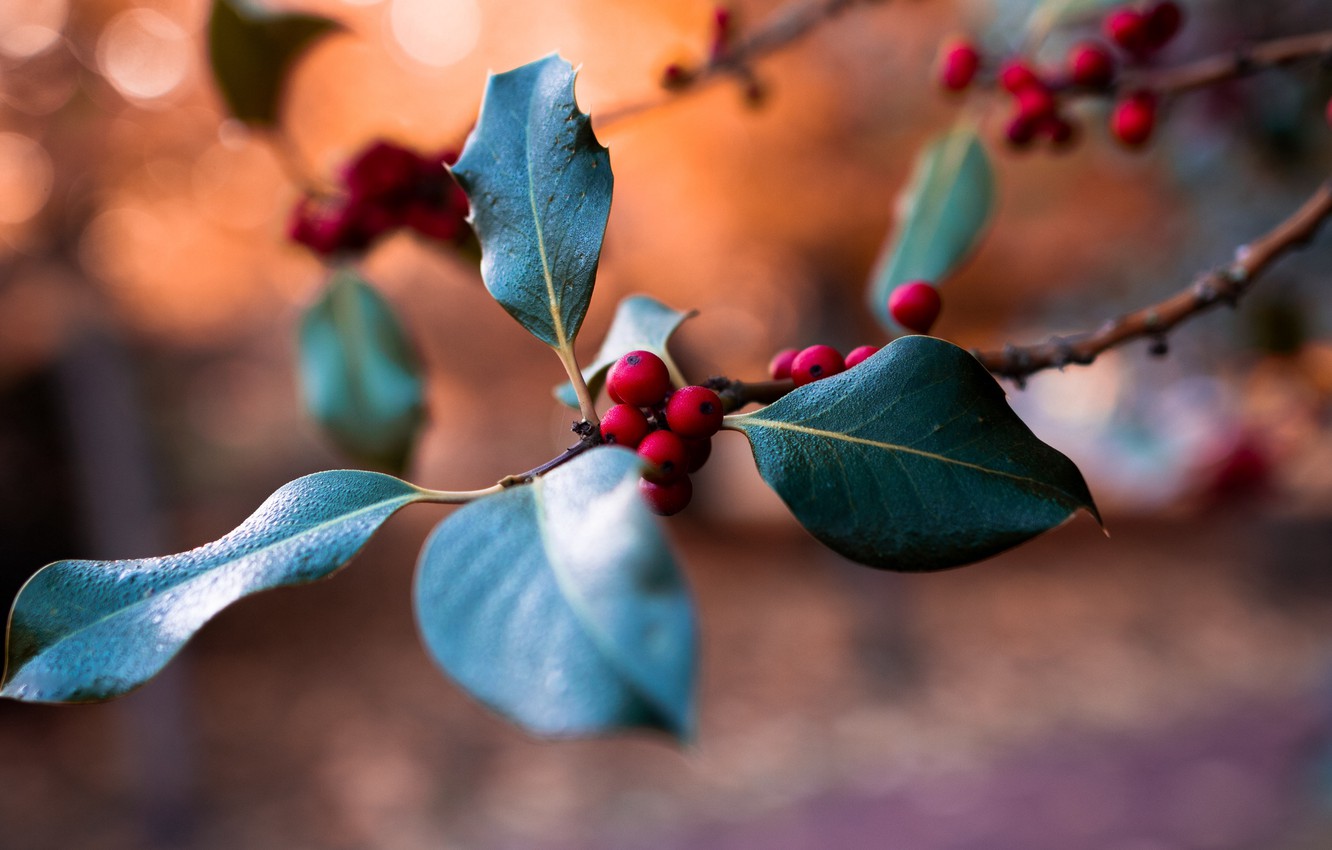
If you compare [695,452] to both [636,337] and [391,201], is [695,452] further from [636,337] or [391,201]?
[391,201]

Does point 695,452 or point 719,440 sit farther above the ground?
point 695,452

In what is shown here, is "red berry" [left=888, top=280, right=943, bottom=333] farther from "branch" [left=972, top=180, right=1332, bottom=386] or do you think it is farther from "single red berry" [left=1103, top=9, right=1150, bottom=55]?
"single red berry" [left=1103, top=9, right=1150, bottom=55]

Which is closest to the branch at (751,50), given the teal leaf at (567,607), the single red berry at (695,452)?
the single red berry at (695,452)

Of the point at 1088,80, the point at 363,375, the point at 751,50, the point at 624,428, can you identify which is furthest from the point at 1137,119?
the point at 363,375

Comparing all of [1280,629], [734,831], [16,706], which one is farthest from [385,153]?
[1280,629]

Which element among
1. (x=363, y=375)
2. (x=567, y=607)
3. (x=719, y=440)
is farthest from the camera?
(x=719, y=440)

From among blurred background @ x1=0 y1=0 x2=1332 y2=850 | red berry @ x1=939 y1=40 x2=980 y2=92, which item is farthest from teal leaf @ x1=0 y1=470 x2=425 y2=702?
blurred background @ x1=0 y1=0 x2=1332 y2=850

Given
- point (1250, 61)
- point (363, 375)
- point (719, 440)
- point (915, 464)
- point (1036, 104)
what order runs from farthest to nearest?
point (719, 440) < point (363, 375) < point (1036, 104) < point (1250, 61) < point (915, 464)
